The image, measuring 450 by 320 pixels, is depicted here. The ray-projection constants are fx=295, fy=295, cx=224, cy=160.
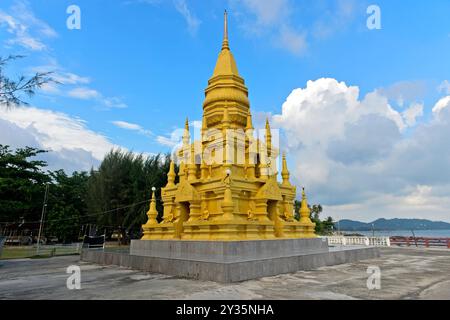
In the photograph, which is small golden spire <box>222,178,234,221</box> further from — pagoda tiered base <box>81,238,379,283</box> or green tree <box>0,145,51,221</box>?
green tree <box>0,145,51,221</box>

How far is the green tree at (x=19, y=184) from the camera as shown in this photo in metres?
34.9

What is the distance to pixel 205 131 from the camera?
59.6 feet

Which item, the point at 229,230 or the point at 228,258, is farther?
the point at 229,230

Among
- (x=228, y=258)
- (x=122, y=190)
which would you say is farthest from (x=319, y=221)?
(x=228, y=258)

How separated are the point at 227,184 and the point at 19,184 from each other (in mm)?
33483

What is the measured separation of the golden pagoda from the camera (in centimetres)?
1393

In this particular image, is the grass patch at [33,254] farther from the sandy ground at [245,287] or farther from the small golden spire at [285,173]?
the small golden spire at [285,173]

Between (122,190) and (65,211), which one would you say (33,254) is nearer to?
(122,190)

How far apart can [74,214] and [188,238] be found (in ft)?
113

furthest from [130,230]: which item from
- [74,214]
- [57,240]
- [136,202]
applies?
[57,240]

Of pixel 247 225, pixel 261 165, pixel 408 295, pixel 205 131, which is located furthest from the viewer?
pixel 205 131

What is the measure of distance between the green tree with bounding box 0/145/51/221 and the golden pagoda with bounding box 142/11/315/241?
26.9m

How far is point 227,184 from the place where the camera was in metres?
13.7
